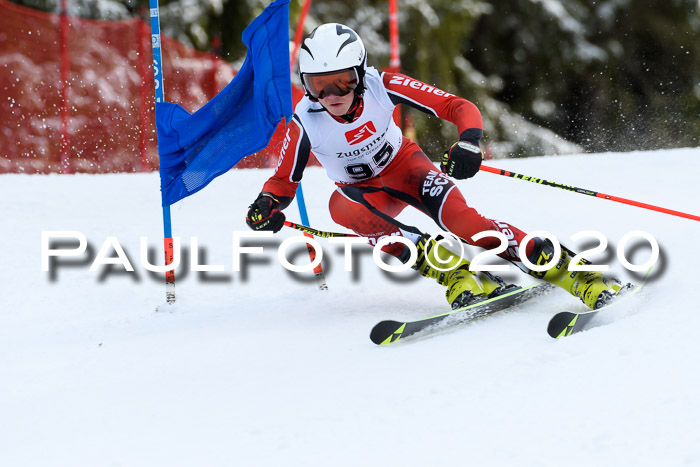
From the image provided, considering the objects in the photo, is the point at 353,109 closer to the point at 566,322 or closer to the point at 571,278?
the point at 571,278

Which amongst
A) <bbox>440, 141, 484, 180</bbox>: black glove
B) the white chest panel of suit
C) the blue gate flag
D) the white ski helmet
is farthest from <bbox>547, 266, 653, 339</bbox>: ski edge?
the blue gate flag

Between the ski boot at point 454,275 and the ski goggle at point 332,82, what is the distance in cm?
85

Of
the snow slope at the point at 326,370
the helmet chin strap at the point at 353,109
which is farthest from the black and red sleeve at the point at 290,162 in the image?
the snow slope at the point at 326,370

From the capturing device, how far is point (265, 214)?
386cm

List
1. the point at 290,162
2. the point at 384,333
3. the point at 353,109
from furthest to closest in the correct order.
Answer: the point at 290,162, the point at 353,109, the point at 384,333

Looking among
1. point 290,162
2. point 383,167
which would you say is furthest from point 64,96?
point 383,167

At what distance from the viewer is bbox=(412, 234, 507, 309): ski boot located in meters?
3.72

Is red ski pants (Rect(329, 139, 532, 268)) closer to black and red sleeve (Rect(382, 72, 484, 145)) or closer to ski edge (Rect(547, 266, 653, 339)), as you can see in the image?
black and red sleeve (Rect(382, 72, 484, 145))

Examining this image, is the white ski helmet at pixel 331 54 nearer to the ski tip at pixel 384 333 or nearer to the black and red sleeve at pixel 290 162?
the black and red sleeve at pixel 290 162

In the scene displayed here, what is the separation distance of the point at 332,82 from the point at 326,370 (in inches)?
53.0

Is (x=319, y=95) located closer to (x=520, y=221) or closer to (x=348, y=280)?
(x=348, y=280)

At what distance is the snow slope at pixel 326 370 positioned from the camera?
7.58 feet

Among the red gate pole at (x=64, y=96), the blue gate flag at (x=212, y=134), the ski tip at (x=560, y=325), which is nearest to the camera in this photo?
the ski tip at (x=560, y=325)

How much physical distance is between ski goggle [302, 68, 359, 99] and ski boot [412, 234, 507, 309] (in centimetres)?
85
